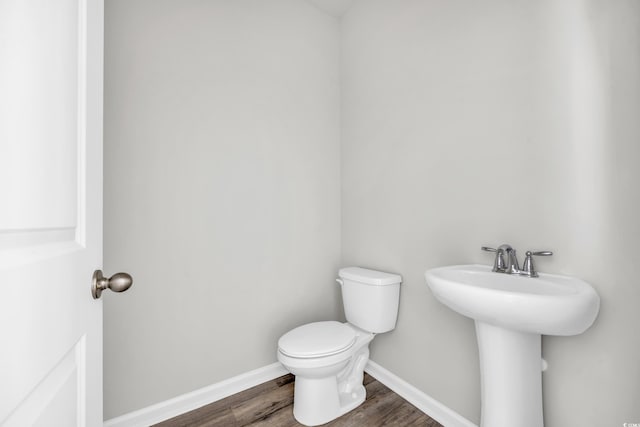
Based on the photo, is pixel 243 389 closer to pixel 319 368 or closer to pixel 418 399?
pixel 319 368

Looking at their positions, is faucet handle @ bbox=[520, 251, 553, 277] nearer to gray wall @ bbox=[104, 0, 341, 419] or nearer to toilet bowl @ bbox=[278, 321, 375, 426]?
toilet bowl @ bbox=[278, 321, 375, 426]

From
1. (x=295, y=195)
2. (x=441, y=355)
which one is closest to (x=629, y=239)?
(x=441, y=355)

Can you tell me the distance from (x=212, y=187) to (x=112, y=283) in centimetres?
106

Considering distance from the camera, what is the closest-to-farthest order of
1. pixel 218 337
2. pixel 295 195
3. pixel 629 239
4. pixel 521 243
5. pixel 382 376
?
pixel 629 239
pixel 521 243
pixel 218 337
pixel 382 376
pixel 295 195

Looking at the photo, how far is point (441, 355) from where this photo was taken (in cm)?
145

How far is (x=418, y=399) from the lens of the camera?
1544mm

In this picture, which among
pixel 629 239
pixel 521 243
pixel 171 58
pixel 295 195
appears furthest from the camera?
pixel 295 195

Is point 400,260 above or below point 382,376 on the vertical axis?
above

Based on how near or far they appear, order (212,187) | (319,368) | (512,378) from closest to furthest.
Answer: (512,378)
(319,368)
(212,187)

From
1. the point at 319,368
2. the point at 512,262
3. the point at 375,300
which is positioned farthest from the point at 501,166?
the point at 319,368

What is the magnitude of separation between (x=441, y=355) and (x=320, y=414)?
27.0 inches

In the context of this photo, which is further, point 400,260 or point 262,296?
point 262,296

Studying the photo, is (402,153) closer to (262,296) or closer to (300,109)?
(300,109)

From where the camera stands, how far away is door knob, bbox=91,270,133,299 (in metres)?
0.61
